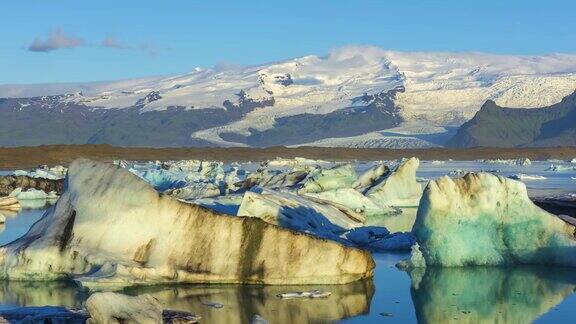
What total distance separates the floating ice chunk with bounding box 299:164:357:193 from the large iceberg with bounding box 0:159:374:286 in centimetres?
1251

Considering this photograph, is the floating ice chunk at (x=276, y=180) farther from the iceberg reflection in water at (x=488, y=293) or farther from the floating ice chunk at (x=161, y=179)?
the iceberg reflection in water at (x=488, y=293)

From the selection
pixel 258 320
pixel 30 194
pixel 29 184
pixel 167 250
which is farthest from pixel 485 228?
pixel 29 184

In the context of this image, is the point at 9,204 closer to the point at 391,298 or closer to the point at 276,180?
the point at 276,180

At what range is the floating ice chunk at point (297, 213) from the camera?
53.0 feet

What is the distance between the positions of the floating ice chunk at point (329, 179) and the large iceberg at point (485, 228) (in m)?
10.8

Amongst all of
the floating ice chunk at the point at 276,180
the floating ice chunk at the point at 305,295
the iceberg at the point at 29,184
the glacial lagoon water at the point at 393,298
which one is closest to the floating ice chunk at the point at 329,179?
the floating ice chunk at the point at 276,180

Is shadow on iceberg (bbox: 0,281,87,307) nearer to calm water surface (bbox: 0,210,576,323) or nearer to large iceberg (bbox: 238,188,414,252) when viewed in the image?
calm water surface (bbox: 0,210,576,323)

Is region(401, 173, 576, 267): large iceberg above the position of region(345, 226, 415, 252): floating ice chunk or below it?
above

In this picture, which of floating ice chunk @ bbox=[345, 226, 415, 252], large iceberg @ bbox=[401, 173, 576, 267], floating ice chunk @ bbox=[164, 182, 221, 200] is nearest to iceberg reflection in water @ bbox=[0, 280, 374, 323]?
large iceberg @ bbox=[401, 173, 576, 267]

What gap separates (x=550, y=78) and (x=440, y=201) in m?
180

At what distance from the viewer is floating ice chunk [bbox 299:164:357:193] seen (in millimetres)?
25734

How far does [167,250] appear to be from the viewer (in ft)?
40.3

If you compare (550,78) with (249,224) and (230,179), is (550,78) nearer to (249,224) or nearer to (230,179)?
(230,179)

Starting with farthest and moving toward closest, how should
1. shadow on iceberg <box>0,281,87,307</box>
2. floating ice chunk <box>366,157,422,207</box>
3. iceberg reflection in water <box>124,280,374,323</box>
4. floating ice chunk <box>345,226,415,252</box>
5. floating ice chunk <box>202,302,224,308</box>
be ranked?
1. floating ice chunk <box>366,157,422,207</box>
2. floating ice chunk <box>345,226,415,252</box>
3. shadow on iceberg <box>0,281,87,307</box>
4. floating ice chunk <box>202,302,224,308</box>
5. iceberg reflection in water <box>124,280,374,323</box>
